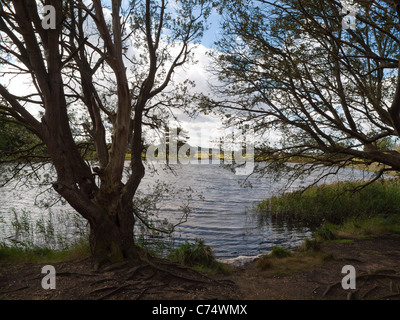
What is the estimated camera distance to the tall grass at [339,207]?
14297 millimetres

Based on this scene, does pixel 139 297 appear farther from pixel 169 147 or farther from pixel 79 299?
pixel 169 147

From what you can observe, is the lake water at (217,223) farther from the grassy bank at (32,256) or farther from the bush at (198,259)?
the bush at (198,259)

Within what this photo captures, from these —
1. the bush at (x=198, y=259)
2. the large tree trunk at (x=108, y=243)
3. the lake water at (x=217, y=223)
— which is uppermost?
the large tree trunk at (x=108, y=243)

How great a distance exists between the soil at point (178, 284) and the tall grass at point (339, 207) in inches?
279

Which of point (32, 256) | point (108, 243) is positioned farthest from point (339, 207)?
point (32, 256)

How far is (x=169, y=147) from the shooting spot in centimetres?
1025

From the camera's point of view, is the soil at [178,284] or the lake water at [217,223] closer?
the soil at [178,284]

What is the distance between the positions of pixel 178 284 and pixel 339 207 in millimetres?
11945

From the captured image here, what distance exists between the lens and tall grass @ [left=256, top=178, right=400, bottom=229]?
14297 mm

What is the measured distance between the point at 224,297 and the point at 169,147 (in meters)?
5.80

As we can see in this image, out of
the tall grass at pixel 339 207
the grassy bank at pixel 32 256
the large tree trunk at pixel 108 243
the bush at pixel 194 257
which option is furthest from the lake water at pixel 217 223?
the large tree trunk at pixel 108 243

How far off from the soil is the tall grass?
710cm

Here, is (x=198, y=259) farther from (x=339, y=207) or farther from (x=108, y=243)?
(x=339, y=207)

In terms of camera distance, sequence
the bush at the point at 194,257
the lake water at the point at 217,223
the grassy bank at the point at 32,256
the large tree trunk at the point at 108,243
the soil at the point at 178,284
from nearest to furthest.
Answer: the soil at the point at 178,284
the large tree trunk at the point at 108,243
the grassy bank at the point at 32,256
the bush at the point at 194,257
the lake water at the point at 217,223
